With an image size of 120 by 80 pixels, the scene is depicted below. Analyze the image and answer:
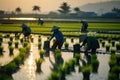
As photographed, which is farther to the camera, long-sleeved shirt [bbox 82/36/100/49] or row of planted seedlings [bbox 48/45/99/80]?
long-sleeved shirt [bbox 82/36/100/49]

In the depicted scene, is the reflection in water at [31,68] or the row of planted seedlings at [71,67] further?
the reflection in water at [31,68]

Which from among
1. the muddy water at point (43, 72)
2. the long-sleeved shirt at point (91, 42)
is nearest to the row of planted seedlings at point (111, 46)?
the long-sleeved shirt at point (91, 42)

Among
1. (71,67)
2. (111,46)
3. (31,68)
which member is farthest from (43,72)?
(111,46)

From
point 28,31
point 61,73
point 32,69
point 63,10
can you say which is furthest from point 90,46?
point 63,10

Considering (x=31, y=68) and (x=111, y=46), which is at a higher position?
(x=31, y=68)

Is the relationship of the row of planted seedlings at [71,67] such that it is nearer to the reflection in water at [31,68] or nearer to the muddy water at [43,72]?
the muddy water at [43,72]

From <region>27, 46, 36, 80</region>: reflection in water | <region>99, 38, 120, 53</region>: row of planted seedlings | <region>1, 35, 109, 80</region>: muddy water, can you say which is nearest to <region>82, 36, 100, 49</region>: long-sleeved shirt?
<region>1, 35, 109, 80</region>: muddy water

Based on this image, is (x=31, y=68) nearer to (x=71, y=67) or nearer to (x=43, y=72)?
(x=43, y=72)

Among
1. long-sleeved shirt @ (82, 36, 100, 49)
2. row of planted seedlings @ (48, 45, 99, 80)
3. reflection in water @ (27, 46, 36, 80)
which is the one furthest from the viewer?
long-sleeved shirt @ (82, 36, 100, 49)

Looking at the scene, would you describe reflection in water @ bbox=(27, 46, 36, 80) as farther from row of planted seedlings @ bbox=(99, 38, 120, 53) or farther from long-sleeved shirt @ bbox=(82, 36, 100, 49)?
row of planted seedlings @ bbox=(99, 38, 120, 53)

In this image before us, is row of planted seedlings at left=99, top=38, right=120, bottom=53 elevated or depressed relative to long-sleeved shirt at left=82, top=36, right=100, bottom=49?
depressed

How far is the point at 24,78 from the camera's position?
11.5m

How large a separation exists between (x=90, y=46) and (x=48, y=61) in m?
3.11

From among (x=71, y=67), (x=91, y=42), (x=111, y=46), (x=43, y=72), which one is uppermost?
(x=91, y=42)
